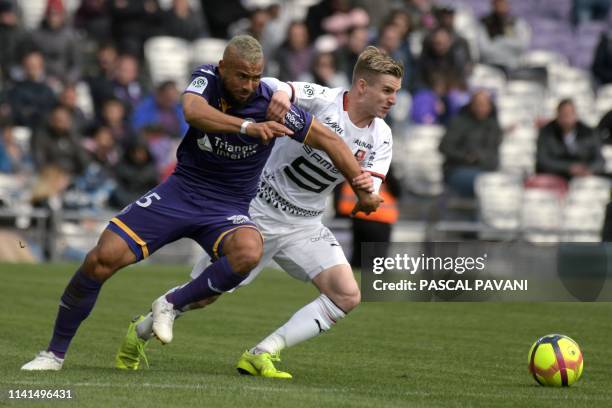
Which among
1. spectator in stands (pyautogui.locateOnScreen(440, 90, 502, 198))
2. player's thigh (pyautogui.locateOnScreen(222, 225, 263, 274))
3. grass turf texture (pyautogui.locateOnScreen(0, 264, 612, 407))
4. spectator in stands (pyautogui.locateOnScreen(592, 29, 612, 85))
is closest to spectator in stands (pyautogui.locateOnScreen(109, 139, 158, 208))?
grass turf texture (pyautogui.locateOnScreen(0, 264, 612, 407))

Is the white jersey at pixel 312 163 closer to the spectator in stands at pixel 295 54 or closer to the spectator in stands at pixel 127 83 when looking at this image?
the spectator in stands at pixel 127 83

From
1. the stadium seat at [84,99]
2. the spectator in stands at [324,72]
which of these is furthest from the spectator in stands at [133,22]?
the spectator in stands at [324,72]

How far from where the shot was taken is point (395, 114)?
2222 centimetres

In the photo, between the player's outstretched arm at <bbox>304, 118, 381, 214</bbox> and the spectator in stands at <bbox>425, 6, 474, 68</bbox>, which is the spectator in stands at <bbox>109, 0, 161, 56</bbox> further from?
the player's outstretched arm at <bbox>304, 118, 381, 214</bbox>

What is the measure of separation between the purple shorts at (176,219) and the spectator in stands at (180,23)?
14301mm

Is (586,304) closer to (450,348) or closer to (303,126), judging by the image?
(450,348)

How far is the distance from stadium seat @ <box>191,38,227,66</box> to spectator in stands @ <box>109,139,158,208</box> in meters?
3.29

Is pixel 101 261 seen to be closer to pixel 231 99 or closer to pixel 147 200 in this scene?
pixel 147 200

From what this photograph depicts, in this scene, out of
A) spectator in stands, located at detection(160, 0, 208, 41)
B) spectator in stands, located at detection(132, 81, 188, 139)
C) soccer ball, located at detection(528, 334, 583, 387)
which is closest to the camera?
soccer ball, located at detection(528, 334, 583, 387)

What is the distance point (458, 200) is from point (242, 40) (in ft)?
39.3

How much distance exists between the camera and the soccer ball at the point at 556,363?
898cm

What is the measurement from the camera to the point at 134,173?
19625 mm

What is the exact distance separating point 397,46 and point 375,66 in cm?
1316

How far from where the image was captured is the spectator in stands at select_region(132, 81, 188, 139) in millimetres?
20781
